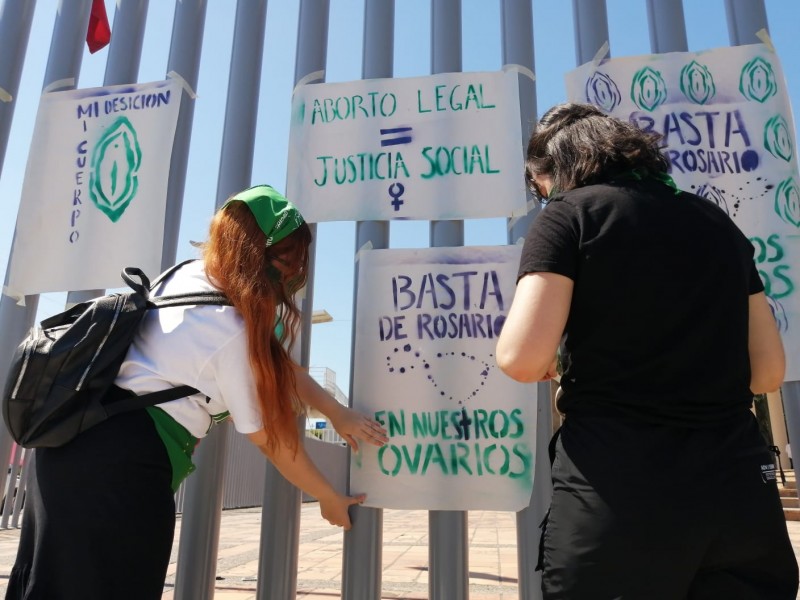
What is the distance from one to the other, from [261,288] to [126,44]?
1.72 metres

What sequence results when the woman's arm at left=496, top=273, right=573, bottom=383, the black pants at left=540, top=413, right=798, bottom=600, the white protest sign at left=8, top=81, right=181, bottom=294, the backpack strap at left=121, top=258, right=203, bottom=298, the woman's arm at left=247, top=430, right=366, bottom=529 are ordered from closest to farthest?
the black pants at left=540, top=413, right=798, bottom=600, the woman's arm at left=496, top=273, right=573, bottom=383, the backpack strap at left=121, top=258, right=203, bottom=298, the woman's arm at left=247, top=430, right=366, bottom=529, the white protest sign at left=8, top=81, right=181, bottom=294

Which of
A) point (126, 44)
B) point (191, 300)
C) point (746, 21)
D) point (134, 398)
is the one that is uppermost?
point (126, 44)

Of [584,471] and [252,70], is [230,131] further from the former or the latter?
[584,471]

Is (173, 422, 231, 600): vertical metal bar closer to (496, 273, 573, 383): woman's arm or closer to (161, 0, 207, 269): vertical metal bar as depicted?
(161, 0, 207, 269): vertical metal bar

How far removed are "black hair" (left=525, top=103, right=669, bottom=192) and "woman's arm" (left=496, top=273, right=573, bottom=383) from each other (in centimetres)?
27

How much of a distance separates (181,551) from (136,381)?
3.20ft

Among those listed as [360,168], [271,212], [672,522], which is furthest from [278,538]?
[672,522]

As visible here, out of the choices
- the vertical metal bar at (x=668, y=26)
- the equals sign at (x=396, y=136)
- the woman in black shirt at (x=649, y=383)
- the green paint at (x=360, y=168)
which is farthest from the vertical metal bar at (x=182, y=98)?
the vertical metal bar at (x=668, y=26)

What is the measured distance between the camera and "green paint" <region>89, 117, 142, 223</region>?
241 centimetres

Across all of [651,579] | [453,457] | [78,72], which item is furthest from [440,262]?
[78,72]

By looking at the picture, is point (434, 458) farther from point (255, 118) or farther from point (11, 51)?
point (11, 51)

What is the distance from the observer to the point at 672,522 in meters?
1.05

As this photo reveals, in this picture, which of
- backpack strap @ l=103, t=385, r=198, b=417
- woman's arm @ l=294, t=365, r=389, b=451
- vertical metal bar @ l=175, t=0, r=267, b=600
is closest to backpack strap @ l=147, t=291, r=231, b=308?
backpack strap @ l=103, t=385, r=198, b=417

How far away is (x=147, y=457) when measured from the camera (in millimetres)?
1372
